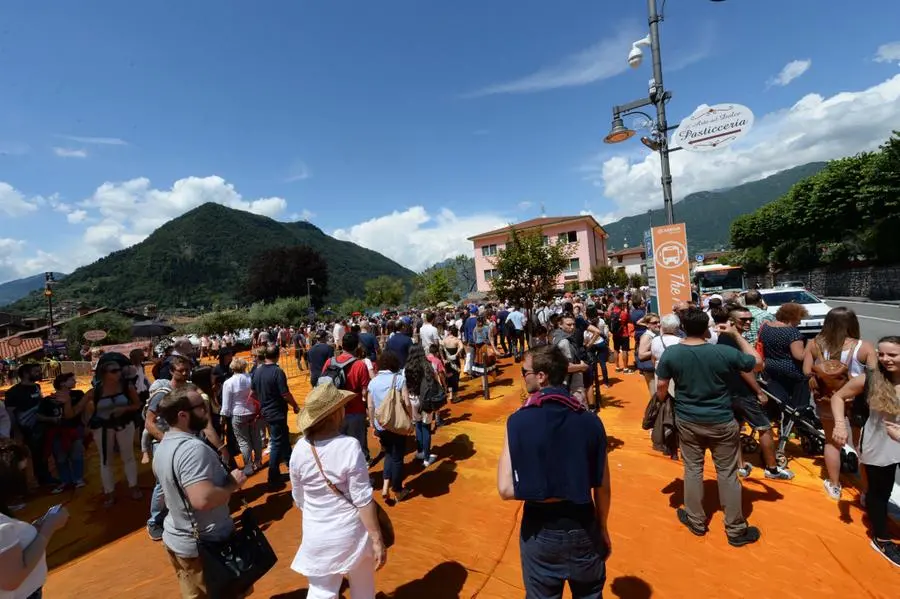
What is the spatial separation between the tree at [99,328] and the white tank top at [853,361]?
42.7 meters

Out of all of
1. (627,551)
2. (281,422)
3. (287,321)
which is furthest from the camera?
(287,321)

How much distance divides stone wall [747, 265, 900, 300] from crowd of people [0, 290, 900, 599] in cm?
2793

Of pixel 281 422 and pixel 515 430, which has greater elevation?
pixel 515 430

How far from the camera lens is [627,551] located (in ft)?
11.7

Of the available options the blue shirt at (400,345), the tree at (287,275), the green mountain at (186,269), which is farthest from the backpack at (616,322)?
the green mountain at (186,269)

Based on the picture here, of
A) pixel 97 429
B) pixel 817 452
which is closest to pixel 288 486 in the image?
pixel 97 429

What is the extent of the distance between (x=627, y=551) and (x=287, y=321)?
4553 centimetres

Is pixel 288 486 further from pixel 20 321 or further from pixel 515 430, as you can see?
pixel 20 321

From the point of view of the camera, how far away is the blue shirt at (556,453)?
6.26 ft

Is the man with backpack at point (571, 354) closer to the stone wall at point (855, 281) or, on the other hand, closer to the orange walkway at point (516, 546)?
the orange walkway at point (516, 546)

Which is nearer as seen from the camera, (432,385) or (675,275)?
(432,385)

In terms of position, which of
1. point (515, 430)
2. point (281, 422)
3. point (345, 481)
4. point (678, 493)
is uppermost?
point (515, 430)

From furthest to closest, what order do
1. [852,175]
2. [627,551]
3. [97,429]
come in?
[852,175], [97,429], [627,551]

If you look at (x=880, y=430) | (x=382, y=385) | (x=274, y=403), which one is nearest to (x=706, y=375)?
(x=880, y=430)
